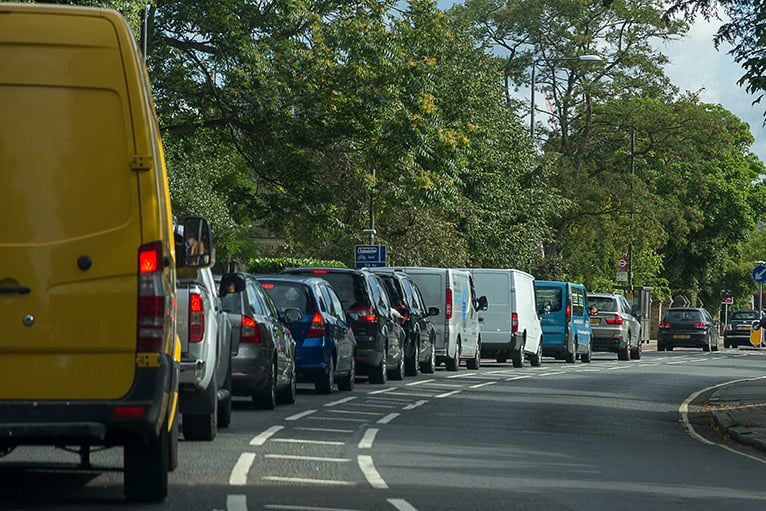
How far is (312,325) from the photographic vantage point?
2180 cm

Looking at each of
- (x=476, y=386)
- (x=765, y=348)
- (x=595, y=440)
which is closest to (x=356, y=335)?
(x=476, y=386)

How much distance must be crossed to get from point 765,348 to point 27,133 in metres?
61.7

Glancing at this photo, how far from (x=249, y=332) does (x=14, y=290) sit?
8.99 meters

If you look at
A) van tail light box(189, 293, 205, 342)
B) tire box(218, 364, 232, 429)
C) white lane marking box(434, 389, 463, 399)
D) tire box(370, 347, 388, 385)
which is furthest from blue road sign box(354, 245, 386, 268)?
van tail light box(189, 293, 205, 342)

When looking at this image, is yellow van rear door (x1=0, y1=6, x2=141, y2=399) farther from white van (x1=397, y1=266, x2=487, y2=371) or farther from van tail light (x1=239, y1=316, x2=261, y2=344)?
white van (x1=397, y1=266, x2=487, y2=371)

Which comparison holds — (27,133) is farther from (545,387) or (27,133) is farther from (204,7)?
(204,7)

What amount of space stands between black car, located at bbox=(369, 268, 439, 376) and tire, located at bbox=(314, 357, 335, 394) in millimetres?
5773

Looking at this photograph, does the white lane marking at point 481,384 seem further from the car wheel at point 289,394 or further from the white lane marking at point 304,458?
the white lane marking at point 304,458

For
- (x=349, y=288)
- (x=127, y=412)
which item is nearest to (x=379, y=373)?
(x=349, y=288)

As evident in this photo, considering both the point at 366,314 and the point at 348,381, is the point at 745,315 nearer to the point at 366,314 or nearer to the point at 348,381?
the point at 366,314

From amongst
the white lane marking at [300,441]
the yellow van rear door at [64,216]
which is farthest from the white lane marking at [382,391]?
the yellow van rear door at [64,216]

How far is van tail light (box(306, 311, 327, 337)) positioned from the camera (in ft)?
71.5

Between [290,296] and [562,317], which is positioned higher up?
[290,296]

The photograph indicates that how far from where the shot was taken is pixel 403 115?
104ft
